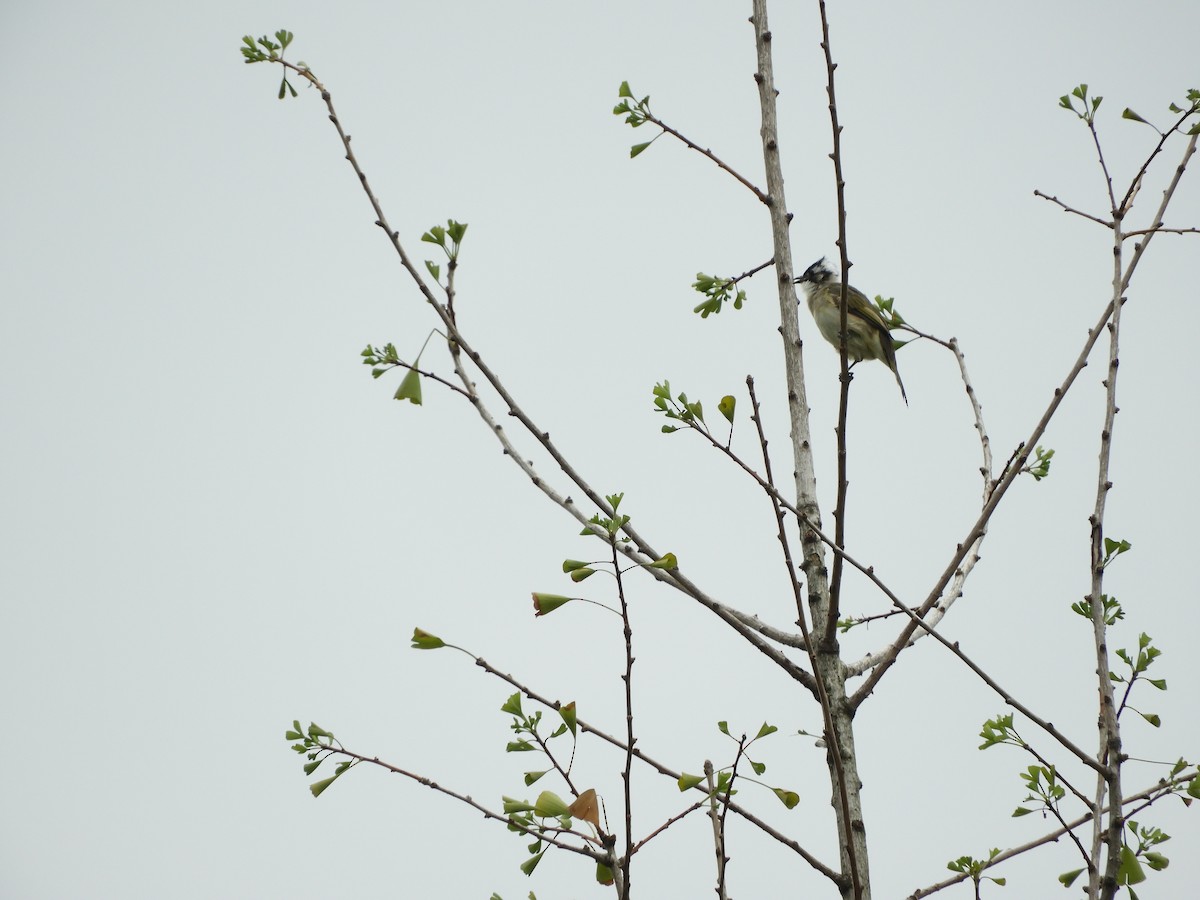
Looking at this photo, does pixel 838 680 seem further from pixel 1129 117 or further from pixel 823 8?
pixel 1129 117

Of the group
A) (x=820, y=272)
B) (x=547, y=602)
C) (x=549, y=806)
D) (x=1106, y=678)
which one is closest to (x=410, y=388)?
(x=547, y=602)

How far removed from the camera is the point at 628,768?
201 centimetres

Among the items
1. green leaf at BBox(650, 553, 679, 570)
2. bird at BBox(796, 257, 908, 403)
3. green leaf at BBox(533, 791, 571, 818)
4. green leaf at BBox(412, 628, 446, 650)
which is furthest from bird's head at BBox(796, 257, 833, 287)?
green leaf at BBox(533, 791, 571, 818)

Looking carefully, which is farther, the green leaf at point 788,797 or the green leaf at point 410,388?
the green leaf at point 410,388

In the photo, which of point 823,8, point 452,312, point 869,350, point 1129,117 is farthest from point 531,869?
point 869,350

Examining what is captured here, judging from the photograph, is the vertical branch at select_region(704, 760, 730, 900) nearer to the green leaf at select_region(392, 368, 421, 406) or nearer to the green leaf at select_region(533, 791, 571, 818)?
the green leaf at select_region(533, 791, 571, 818)

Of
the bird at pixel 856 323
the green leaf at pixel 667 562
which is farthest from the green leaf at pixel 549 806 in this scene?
the bird at pixel 856 323

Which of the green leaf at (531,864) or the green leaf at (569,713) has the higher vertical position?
the green leaf at (569,713)

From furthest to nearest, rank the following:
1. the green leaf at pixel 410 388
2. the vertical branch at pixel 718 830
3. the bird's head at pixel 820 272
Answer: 1. the bird's head at pixel 820 272
2. the green leaf at pixel 410 388
3. the vertical branch at pixel 718 830

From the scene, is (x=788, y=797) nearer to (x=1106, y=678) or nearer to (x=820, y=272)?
(x=1106, y=678)

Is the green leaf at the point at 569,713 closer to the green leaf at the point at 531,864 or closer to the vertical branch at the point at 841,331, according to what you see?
the green leaf at the point at 531,864

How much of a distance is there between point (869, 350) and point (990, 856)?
5.09 meters

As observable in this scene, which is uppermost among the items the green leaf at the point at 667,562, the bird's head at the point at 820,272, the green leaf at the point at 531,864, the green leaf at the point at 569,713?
the bird's head at the point at 820,272

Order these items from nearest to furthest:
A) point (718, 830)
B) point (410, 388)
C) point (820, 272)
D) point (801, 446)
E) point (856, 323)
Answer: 1. point (718, 830)
2. point (410, 388)
3. point (801, 446)
4. point (856, 323)
5. point (820, 272)
